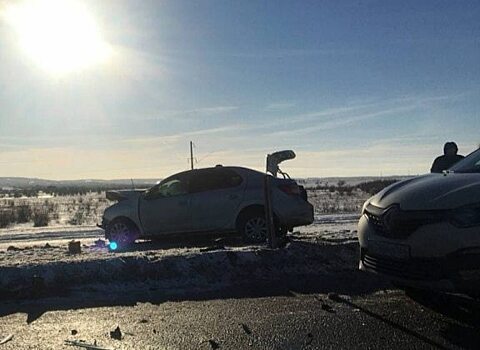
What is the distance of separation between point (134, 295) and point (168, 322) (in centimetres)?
126

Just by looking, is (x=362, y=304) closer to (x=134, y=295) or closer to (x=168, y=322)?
(x=168, y=322)

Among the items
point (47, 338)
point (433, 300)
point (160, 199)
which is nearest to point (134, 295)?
point (47, 338)

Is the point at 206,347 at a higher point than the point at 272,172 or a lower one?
lower

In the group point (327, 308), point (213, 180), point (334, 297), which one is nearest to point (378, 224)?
point (327, 308)

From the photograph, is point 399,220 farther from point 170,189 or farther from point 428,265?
point 170,189

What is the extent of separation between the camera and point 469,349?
439 centimetres

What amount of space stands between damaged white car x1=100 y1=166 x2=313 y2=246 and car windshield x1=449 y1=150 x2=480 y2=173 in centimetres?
451

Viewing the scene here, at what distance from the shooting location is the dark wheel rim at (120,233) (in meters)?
11.4

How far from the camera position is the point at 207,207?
1105 centimetres

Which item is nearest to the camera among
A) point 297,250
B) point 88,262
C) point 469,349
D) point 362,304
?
point 469,349

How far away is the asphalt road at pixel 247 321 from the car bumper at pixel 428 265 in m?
0.41

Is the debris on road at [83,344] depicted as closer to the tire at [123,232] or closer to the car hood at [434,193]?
the car hood at [434,193]

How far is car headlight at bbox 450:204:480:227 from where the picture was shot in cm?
480

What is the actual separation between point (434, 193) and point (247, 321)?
2.07 meters
